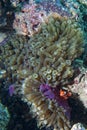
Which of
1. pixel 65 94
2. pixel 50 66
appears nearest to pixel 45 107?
pixel 65 94

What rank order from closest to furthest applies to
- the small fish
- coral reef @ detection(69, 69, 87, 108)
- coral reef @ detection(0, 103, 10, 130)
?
coral reef @ detection(0, 103, 10, 130)
coral reef @ detection(69, 69, 87, 108)
the small fish

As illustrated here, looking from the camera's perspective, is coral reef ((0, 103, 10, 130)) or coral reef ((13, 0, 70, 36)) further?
coral reef ((13, 0, 70, 36))

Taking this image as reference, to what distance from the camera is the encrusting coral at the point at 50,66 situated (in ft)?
16.8

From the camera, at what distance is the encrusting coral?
5.12 metres

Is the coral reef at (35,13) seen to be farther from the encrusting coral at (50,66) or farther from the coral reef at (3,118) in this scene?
the coral reef at (3,118)

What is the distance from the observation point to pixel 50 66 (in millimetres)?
5273

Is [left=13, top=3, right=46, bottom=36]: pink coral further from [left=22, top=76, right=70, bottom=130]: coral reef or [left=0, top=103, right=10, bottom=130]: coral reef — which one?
[left=0, top=103, right=10, bottom=130]: coral reef

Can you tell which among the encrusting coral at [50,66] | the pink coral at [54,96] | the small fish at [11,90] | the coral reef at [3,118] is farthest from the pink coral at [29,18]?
the coral reef at [3,118]

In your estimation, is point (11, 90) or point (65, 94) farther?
point (11, 90)

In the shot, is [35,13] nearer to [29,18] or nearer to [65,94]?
[29,18]

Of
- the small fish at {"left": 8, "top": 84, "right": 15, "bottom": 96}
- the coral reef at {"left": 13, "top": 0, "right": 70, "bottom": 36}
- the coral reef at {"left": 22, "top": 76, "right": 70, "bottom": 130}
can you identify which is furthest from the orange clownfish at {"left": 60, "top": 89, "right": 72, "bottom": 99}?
the coral reef at {"left": 13, "top": 0, "right": 70, "bottom": 36}

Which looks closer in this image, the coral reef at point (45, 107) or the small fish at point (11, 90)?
the coral reef at point (45, 107)

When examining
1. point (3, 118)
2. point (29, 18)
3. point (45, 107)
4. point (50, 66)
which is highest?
point (29, 18)

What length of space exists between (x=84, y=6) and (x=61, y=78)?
2.45 metres
